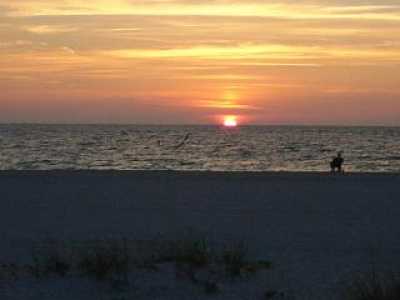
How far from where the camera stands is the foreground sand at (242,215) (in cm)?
1100

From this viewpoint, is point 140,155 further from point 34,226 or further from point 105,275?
point 105,275

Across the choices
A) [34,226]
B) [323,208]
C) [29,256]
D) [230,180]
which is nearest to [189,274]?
[29,256]

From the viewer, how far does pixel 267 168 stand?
44469mm

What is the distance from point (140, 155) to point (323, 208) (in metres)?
38.5

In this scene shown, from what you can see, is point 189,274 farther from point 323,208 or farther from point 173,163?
point 173,163

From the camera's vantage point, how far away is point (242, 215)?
54.6 feet

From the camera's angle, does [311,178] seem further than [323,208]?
Yes

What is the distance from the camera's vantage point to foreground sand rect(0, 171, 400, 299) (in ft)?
36.1

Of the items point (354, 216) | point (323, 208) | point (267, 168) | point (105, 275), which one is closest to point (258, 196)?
point (323, 208)

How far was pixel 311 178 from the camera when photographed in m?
26.3

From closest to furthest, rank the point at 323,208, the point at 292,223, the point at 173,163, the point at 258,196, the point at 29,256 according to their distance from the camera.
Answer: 1. the point at 29,256
2. the point at 292,223
3. the point at 323,208
4. the point at 258,196
5. the point at 173,163

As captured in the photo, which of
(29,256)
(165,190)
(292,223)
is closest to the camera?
(29,256)

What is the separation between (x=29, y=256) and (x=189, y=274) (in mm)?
2822

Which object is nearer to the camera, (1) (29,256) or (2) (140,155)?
(1) (29,256)
